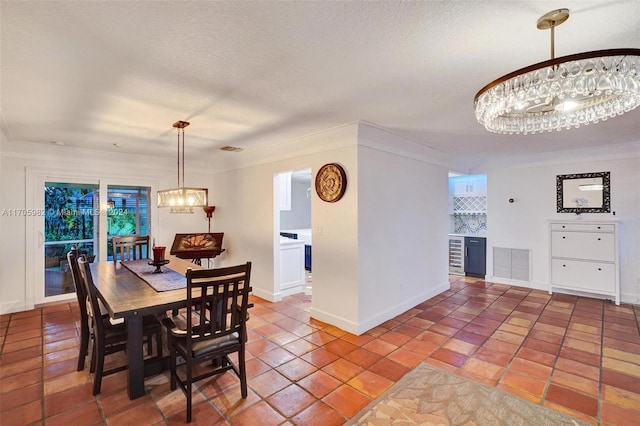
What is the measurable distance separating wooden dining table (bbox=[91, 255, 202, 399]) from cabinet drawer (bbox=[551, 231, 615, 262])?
5630 mm

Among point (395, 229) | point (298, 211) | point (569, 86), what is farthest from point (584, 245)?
point (298, 211)

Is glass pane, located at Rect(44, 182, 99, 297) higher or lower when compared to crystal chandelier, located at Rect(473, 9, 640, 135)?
lower

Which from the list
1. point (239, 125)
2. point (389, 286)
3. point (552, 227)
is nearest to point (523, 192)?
point (552, 227)

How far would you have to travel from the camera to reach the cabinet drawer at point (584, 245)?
457cm

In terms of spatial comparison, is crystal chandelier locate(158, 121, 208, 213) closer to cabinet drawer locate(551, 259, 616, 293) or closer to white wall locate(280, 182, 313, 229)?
white wall locate(280, 182, 313, 229)

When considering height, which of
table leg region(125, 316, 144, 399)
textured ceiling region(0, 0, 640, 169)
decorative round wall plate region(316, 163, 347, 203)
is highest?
textured ceiling region(0, 0, 640, 169)

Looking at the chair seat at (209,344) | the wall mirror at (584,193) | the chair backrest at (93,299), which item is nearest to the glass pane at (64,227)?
the chair backrest at (93,299)

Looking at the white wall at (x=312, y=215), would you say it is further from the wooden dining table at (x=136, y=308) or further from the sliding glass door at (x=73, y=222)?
the wooden dining table at (x=136, y=308)

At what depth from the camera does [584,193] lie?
4.95 meters

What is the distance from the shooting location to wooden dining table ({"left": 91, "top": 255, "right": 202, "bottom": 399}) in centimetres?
211

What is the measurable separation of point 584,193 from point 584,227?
613 mm

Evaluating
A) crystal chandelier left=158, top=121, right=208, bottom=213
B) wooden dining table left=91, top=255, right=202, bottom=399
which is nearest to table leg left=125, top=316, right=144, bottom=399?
wooden dining table left=91, top=255, right=202, bottom=399

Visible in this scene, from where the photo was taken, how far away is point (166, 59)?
1.91 m

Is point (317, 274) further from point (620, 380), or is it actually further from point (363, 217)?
point (620, 380)
